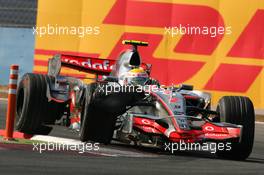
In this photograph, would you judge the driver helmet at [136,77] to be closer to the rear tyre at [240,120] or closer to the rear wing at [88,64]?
the rear tyre at [240,120]

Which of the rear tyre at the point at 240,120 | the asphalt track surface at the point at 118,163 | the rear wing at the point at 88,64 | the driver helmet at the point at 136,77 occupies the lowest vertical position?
the asphalt track surface at the point at 118,163

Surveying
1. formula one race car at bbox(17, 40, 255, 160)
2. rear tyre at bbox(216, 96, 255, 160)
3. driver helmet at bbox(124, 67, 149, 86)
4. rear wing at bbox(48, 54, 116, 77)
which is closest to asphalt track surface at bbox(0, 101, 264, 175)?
rear tyre at bbox(216, 96, 255, 160)

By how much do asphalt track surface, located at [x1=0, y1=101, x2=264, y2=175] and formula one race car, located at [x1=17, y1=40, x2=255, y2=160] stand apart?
27 centimetres

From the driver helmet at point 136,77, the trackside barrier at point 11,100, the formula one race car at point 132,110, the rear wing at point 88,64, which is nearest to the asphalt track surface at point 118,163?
the formula one race car at point 132,110

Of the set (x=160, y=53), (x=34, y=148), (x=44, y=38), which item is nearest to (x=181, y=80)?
(x=160, y=53)

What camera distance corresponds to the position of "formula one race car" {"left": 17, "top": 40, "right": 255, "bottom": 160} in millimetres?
9906

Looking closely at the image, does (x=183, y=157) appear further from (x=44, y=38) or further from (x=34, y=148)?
(x=44, y=38)

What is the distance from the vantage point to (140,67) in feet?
38.7

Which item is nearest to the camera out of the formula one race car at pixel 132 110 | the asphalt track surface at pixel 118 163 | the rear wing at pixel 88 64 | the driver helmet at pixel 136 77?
the asphalt track surface at pixel 118 163

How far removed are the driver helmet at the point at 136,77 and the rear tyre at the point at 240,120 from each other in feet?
4.25

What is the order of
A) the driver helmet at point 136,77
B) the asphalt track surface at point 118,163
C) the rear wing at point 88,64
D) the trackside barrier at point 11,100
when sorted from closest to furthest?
the asphalt track surface at point 118,163
the trackside barrier at point 11,100
the driver helmet at point 136,77
the rear wing at point 88,64

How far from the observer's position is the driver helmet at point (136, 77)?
446 inches

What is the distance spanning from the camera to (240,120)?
1034 cm

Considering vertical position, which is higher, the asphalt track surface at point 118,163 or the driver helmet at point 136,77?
the driver helmet at point 136,77
